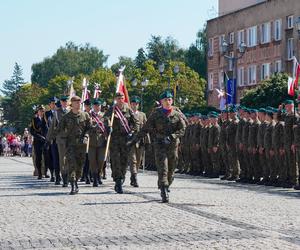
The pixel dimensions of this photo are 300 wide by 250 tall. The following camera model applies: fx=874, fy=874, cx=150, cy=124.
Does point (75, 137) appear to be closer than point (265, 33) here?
Yes

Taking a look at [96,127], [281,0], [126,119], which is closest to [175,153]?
[126,119]

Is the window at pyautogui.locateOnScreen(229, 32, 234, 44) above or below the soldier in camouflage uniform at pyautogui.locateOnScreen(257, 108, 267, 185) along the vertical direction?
above

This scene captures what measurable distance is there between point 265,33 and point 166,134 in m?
51.6

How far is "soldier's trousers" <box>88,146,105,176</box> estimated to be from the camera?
20469 millimetres

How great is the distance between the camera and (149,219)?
12.5m

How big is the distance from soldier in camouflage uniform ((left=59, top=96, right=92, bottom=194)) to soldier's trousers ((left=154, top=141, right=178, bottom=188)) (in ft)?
8.19

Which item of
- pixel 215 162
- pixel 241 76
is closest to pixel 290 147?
A: pixel 215 162

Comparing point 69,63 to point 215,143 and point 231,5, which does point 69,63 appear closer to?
point 231,5

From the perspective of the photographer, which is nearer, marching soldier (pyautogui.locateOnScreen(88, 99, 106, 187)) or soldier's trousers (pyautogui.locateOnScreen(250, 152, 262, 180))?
marching soldier (pyautogui.locateOnScreen(88, 99, 106, 187))

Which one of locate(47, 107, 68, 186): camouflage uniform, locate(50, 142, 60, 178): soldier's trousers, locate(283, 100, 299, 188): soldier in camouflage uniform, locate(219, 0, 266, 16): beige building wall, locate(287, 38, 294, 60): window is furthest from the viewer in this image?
locate(219, 0, 266, 16): beige building wall

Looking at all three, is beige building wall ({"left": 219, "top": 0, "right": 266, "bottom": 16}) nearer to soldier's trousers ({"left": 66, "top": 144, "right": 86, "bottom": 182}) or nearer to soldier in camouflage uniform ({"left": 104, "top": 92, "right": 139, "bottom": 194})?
soldier in camouflage uniform ({"left": 104, "top": 92, "right": 139, "bottom": 194})

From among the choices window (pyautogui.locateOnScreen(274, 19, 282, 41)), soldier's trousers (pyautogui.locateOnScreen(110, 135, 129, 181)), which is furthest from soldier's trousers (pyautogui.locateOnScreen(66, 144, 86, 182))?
window (pyautogui.locateOnScreen(274, 19, 282, 41))

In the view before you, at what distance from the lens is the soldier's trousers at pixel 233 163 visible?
22.8m

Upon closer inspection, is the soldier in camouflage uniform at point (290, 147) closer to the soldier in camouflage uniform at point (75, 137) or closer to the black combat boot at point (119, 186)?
the black combat boot at point (119, 186)
